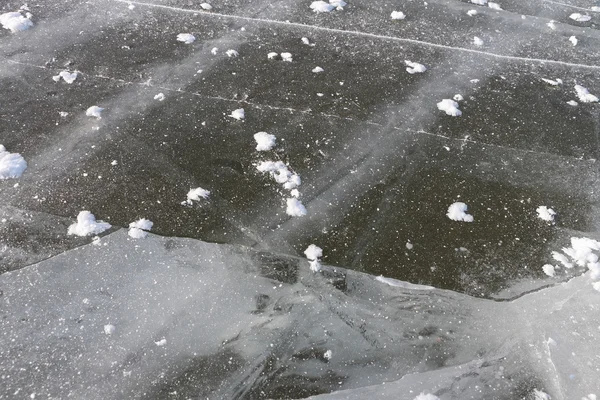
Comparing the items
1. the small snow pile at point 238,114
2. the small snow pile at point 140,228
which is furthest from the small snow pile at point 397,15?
the small snow pile at point 140,228

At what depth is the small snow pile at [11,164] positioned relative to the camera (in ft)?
9.56

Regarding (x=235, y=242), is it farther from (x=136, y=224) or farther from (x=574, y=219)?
(x=574, y=219)

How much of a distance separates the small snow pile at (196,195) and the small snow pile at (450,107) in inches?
72.8

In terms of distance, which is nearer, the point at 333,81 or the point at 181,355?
the point at 181,355

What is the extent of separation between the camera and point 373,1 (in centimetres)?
463

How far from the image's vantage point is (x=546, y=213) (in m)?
2.92

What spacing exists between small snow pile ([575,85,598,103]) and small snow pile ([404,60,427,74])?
1204 millimetres

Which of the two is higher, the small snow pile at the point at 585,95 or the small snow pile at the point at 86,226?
the small snow pile at the point at 585,95

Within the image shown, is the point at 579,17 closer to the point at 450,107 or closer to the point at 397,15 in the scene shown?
the point at 397,15

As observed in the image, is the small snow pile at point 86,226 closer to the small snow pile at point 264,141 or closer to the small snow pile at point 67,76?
the small snow pile at point 264,141

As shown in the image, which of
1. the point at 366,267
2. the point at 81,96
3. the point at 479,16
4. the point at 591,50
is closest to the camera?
the point at 366,267

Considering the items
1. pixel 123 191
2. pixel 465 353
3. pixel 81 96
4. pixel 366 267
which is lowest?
pixel 465 353

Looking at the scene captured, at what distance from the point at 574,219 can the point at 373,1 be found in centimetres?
282

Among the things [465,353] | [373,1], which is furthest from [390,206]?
[373,1]
